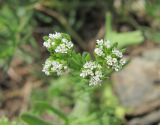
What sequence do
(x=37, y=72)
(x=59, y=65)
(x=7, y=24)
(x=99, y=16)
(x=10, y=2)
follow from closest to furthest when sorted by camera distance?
1. (x=59, y=65)
2. (x=7, y=24)
3. (x=10, y=2)
4. (x=37, y=72)
5. (x=99, y=16)

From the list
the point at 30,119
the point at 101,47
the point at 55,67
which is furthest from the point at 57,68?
the point at 30,119

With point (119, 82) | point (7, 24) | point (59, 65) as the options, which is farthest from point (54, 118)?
point (59, 65)

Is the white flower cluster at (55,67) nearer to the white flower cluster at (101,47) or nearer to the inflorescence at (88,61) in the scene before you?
the inflorescence at (88,61)

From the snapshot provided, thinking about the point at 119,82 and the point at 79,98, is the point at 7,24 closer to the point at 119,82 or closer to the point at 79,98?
the point at 79,98

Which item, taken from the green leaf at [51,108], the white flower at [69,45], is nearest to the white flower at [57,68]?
the white flower at [69,45]

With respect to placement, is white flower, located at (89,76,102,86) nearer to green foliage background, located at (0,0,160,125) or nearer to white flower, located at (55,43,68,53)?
white flower, located at (55,43,68,53)

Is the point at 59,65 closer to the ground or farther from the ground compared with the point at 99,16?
closer to the ground

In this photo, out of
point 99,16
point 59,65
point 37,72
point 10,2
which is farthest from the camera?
point 99,16

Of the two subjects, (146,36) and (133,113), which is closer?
(133,113)
